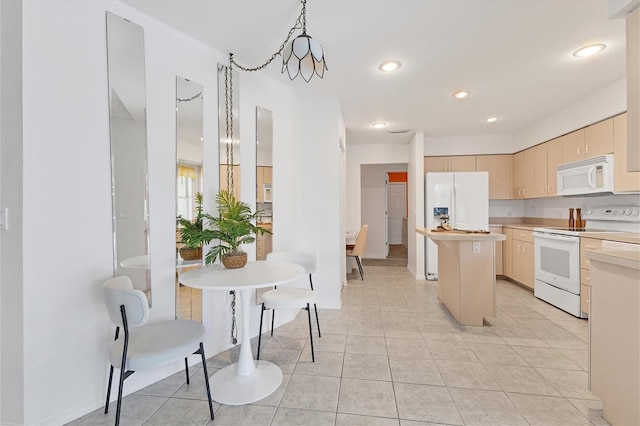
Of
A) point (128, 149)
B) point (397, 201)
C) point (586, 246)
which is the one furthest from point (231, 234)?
point (397, 201)

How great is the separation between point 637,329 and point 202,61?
3.16 meters

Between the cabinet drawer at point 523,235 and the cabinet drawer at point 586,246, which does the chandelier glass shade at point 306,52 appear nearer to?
the cabinet drawer at point 586,246

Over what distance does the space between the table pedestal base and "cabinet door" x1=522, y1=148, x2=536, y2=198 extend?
14.8 feet

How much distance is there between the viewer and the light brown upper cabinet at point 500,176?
16.1 feet

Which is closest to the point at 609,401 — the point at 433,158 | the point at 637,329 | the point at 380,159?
the point at 637,329

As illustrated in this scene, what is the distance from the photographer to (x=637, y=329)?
1.35 m

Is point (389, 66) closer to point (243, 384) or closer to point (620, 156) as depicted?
point (620, 156)

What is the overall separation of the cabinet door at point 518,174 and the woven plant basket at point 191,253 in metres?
4.92

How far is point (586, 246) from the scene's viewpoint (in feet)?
9.68

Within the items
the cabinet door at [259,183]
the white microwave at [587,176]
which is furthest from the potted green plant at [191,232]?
the white microwave at [587,176]

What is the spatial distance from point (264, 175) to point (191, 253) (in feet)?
3.36

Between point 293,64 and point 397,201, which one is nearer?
point 293,64

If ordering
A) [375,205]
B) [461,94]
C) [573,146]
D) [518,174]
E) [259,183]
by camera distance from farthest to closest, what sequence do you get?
1. [375,205]
2. [518,174]
3. [573,146]
4. [461,94]
5. [259,183]

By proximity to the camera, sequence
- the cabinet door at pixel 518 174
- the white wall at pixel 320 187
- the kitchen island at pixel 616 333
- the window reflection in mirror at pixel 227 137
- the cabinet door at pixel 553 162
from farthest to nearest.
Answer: the cabinet door at pixel 518 174
the cabinet door at pixel 553 162
the white wall at pixel 320 187
the window reflection in mirror at pixel 227 137
the kitchen island at pixel 616 333
